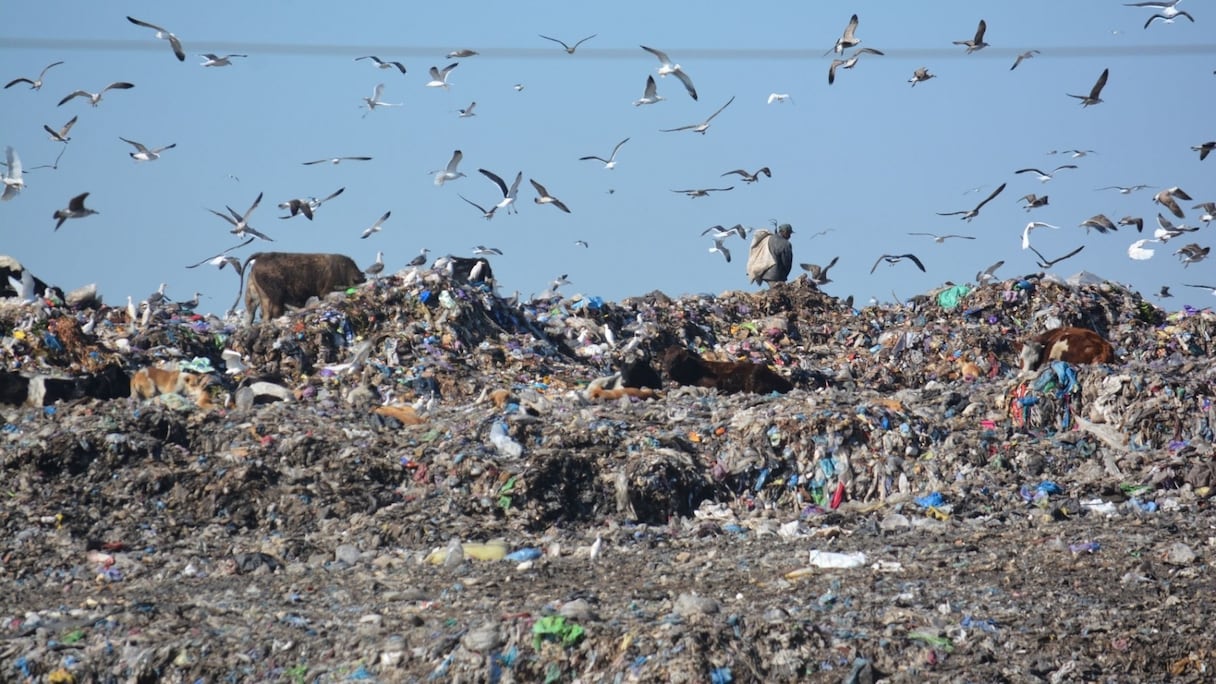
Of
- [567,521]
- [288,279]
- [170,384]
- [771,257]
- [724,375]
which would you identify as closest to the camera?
[567,521]

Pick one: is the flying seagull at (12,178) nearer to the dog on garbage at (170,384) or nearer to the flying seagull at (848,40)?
the dog on garbage at (170,384)

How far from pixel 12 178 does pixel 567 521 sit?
6190 millimetres

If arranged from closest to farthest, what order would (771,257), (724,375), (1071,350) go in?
1. (1071,350)
2. (724,375)
3. (771,257)

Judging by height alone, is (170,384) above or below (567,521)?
above

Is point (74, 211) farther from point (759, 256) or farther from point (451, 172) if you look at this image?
point (759, 256)

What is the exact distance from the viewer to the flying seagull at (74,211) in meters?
12.6

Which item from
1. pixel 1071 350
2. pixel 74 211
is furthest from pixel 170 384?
pixel 1071 350

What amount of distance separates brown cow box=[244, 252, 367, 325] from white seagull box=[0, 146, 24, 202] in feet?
14.1

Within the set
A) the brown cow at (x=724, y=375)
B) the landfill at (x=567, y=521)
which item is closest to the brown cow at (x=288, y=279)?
the landfill at (x=567, y=521)

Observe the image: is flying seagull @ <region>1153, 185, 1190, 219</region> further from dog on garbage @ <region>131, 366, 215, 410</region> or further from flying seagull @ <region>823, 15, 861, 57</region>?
dog on garbage @ <region>131, 366, 215, 410</region>

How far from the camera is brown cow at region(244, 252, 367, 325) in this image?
637 inches

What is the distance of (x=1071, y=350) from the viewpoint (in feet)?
40.7

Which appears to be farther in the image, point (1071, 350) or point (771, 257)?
point (771, 257)

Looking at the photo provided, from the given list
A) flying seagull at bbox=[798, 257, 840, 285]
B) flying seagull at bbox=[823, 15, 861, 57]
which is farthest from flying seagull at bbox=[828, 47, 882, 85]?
flying seagull at bbox=[798, 257, 840, 285]
